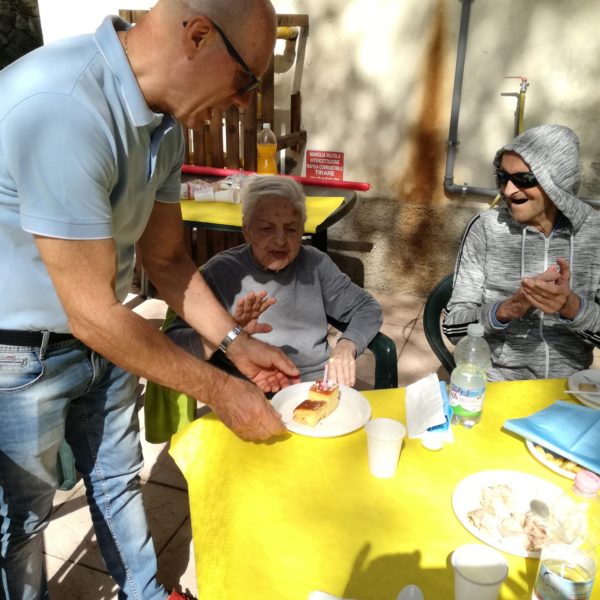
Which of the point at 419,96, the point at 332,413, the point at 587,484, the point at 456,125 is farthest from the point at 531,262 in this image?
the point at 419,96

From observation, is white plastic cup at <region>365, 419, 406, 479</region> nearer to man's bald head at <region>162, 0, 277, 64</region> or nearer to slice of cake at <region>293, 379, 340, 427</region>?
slice of cake at <region>293, 379, 340, 427</region>

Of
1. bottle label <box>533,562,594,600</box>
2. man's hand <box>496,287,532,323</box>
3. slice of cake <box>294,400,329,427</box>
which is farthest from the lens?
man's hand <box>496,287,532,323</box>

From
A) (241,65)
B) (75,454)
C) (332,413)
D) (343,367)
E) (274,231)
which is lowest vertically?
(75,454)

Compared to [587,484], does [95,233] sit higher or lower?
higher

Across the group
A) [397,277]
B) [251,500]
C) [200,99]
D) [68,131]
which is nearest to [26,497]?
[251,500]

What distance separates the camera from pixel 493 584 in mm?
1069

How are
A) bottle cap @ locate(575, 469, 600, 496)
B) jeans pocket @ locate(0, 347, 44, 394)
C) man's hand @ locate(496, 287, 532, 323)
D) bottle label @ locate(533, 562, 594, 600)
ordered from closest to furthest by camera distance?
bottle label @ locate(533, 562, 594, 600), bottle cap @ locate(575, 469, 600, 496), jeans pocket @ locate(0, 347, 44, 394), man's hand @ locate(496, 287, 532, 323)

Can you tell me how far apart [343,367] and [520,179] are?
99 centimetres

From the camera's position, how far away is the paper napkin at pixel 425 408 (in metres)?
1.62

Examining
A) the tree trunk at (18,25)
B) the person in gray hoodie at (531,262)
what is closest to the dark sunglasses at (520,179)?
the person in gray hoodie at (531,262)

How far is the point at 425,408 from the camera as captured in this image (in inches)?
66.9

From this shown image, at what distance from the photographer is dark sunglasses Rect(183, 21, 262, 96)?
4.47 ft

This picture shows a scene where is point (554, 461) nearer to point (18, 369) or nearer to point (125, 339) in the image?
point (125, 339)

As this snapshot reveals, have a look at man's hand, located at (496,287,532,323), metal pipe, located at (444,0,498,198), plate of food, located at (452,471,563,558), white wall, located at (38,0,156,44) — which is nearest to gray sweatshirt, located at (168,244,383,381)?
man's hand, located at (496,287,532,323)
